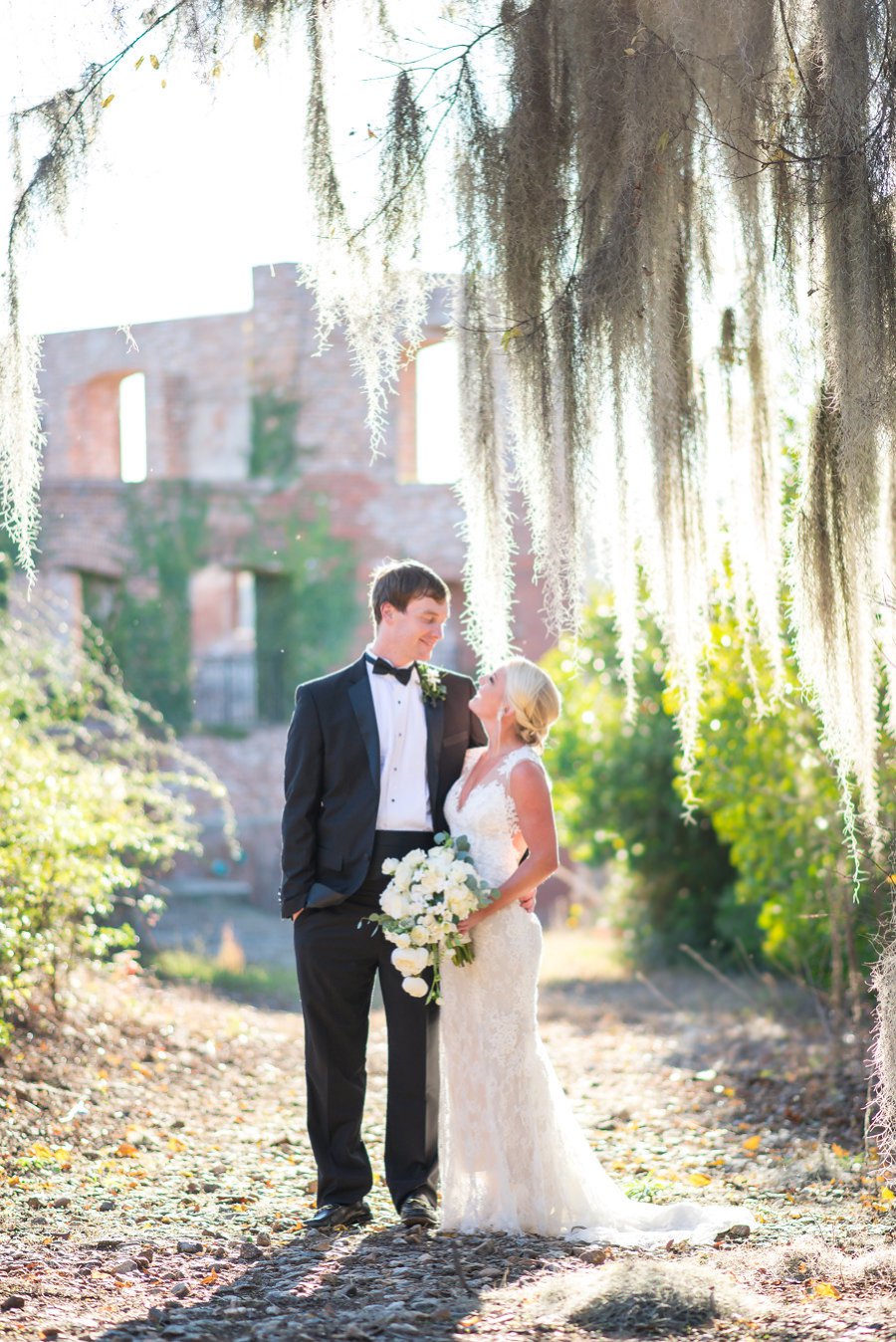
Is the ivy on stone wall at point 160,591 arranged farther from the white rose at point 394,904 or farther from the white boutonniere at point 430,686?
the white rose at point 394,904

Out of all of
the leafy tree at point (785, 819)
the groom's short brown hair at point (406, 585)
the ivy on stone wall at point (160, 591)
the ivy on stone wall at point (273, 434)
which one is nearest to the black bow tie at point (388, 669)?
the groom's short brown hair at point (406, 585)

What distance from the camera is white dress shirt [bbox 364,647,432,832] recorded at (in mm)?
4117

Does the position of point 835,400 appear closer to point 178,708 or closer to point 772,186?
point 772,186

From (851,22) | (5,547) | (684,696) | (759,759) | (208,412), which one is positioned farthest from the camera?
(208,412)

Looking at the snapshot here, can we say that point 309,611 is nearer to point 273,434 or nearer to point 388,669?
point 273,434

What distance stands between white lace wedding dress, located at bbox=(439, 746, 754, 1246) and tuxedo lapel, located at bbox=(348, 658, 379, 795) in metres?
0.32

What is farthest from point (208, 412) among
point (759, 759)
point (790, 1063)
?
point (790, 1063)

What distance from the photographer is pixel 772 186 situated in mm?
3879

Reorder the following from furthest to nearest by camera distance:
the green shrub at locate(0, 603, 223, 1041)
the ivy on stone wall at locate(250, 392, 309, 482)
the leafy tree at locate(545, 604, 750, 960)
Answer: the ivy on stone wall at locate(250, 392, 309, 482) → the leafy tree at locate(545, 604, 750, 960) → the green shrub at locate(0, 603, 223, 1041)

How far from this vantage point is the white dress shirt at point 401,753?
412cm

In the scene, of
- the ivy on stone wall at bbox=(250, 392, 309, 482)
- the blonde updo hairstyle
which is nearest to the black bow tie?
the blonde updo hairstyle

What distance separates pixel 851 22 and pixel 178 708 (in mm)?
12796

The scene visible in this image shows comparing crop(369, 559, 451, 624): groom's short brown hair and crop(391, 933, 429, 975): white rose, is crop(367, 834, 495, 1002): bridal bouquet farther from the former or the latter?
crop(369, 559, 451, 624): groom's short brown hair

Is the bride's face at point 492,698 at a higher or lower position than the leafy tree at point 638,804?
higher
